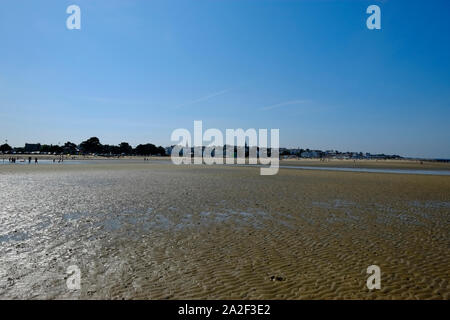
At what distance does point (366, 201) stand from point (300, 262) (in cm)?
1255

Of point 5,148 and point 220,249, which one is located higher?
point 5,148

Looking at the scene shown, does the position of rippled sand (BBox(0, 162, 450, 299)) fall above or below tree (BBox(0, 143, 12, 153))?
below

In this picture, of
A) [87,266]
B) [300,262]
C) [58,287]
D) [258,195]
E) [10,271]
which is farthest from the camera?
[258,195]

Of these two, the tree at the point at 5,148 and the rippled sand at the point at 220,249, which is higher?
the tree at the point at 5,148

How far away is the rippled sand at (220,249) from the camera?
19.3 feet

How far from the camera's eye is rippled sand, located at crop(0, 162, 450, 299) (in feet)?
19.3

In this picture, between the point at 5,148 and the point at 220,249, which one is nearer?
the point at 220,249

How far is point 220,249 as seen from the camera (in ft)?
27.8

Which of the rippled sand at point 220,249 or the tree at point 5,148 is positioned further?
the tree at point 5,148
